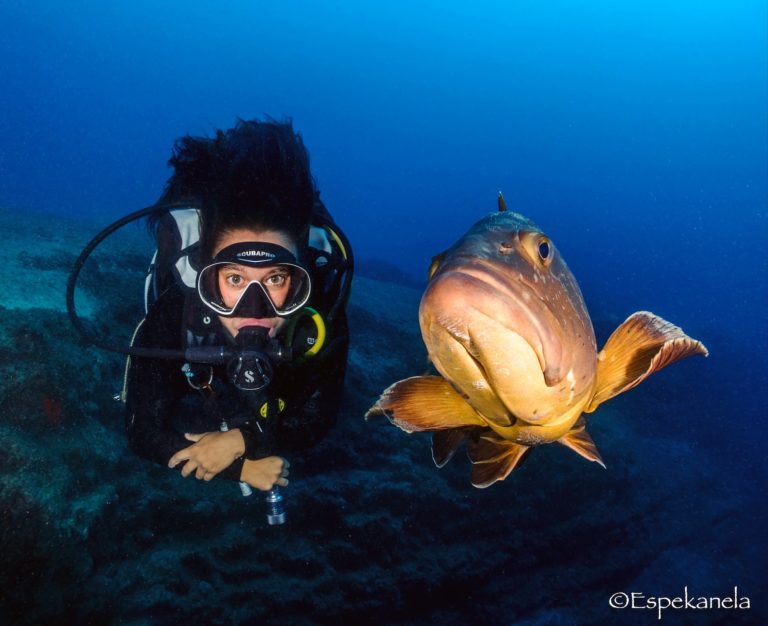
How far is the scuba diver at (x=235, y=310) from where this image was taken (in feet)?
9.91

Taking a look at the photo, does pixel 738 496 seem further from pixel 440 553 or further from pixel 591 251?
pixel 591 251

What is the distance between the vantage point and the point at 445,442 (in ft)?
7.96

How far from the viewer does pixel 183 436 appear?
3.09 meters

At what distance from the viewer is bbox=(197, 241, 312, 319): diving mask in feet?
10.1

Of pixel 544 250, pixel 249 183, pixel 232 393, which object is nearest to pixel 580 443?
pixel 544 250

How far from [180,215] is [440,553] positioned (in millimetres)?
5145

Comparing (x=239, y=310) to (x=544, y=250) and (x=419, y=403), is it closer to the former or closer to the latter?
(x=419, y=403)

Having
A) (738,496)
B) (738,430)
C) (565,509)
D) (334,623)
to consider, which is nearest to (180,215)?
(334,623)

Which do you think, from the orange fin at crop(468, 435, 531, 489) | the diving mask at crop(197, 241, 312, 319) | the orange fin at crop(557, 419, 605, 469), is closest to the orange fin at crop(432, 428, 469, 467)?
the orange fin at crop(468, 435, 531, 489)

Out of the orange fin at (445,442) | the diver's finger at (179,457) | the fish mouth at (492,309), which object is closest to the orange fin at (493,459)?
the orange fin at (445,442)
